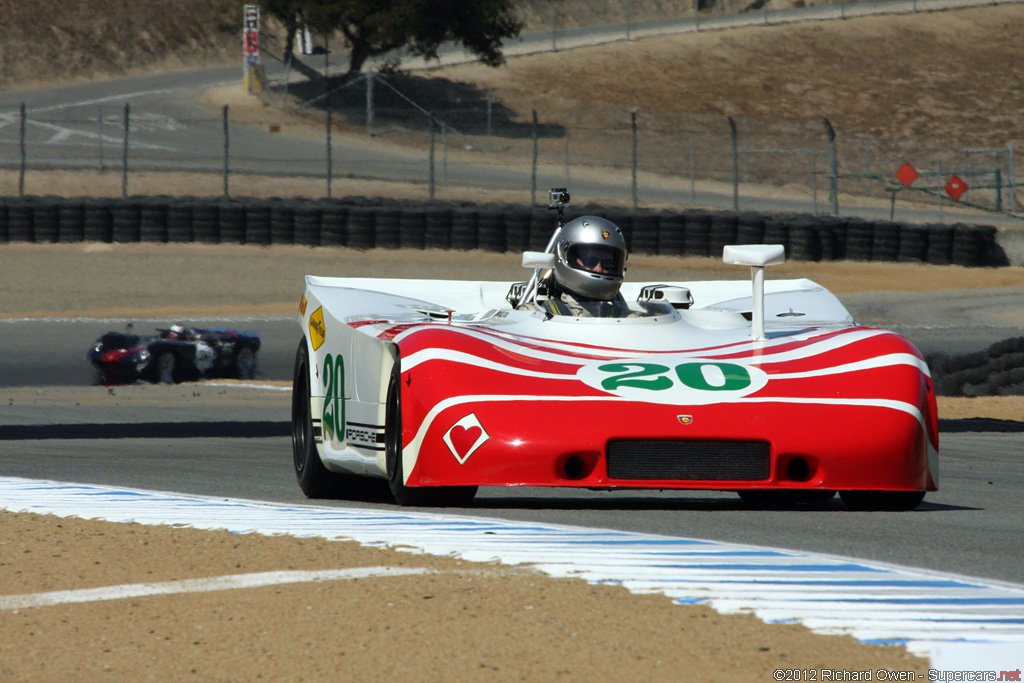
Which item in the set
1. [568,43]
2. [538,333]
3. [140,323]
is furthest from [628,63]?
[538,333]

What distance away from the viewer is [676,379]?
6.44m

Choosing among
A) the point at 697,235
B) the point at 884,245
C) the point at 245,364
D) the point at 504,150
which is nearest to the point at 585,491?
the point at 245,364

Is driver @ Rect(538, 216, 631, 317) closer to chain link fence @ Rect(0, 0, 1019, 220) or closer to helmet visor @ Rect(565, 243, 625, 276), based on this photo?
helmet visor @ Rect(565, 243, 625, 276)

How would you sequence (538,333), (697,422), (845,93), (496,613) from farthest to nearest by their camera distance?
(845,93)
(538,333)
(697,422)
(496,613)

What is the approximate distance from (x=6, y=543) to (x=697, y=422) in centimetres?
275

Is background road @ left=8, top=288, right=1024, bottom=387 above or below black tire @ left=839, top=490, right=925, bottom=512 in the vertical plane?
below

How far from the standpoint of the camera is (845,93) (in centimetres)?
5528

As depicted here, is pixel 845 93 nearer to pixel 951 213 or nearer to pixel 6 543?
pixel 951 213

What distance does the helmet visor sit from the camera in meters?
7.87

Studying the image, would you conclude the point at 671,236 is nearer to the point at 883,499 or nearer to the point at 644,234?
the point at 644,234

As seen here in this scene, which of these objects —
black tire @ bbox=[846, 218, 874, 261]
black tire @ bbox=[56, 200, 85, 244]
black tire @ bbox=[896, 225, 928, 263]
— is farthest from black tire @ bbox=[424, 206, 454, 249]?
black tire @ bbox=[896, 225, 928, 263]

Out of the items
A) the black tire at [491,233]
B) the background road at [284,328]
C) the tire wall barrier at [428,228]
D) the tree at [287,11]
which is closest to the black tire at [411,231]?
the tire wall barrier at [428,228]

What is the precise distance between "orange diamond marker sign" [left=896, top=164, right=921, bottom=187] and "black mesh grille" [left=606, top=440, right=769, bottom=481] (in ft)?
90.8

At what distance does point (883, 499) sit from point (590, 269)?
78.1 inches
